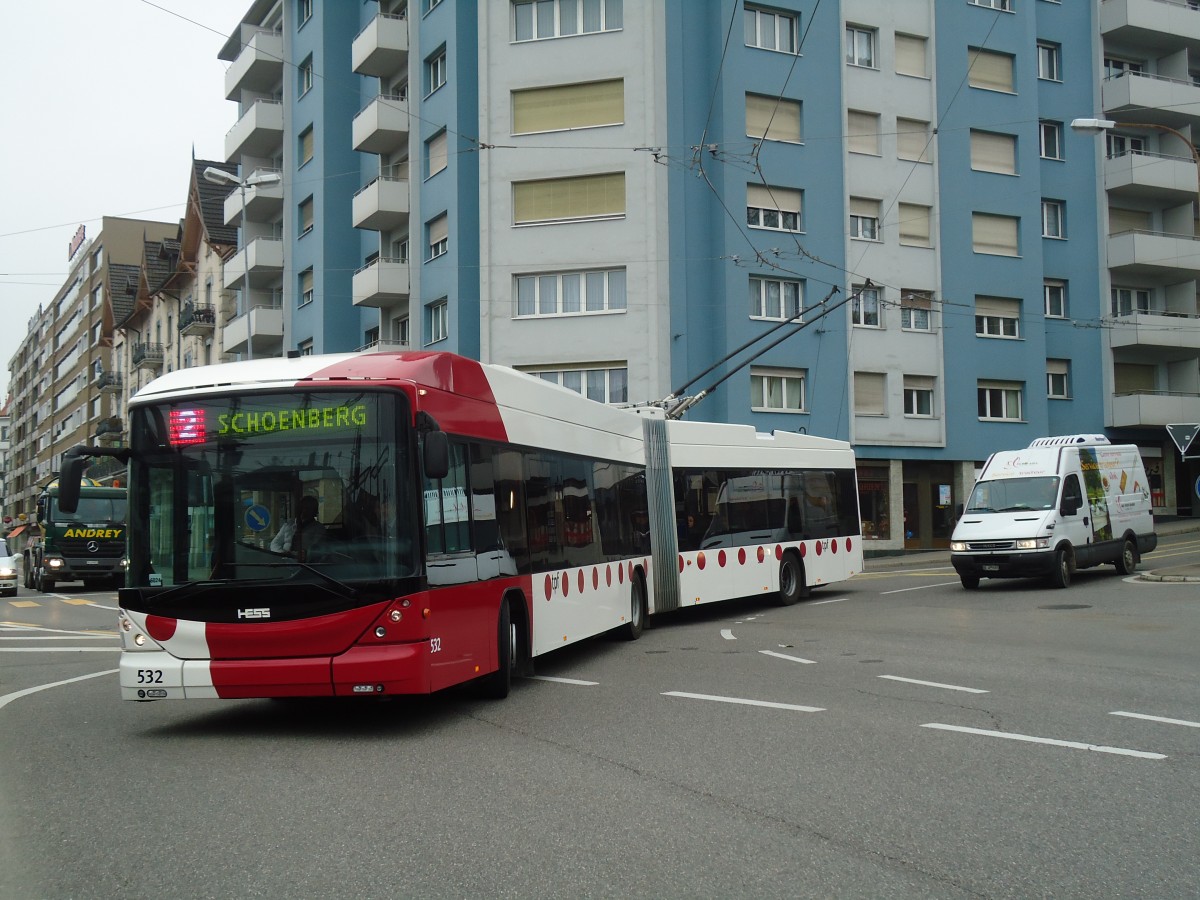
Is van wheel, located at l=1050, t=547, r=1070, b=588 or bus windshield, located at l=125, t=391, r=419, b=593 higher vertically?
bus windshield, located at l=125, t=391, r=419, b=593

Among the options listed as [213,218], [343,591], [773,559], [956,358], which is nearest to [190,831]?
[343,591]

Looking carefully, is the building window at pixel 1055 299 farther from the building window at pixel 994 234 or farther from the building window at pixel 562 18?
the building window at pixel 562 18

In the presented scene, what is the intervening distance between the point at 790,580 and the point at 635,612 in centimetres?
575

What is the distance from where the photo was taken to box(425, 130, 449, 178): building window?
36.6 metres

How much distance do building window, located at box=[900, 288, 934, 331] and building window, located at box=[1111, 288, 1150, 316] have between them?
888cm

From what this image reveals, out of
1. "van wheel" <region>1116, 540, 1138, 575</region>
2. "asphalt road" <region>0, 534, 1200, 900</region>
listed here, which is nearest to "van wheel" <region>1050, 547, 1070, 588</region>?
"van wheel" <region>1116, 540, 1138, 575</region>

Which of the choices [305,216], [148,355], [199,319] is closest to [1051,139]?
[305,216]

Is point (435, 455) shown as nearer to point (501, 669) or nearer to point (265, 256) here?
point (501, 669)

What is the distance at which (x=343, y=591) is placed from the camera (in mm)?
8609

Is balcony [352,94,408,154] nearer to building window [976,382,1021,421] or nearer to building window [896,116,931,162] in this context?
building window [896,116,931,162]

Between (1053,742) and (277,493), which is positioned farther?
(277,493)

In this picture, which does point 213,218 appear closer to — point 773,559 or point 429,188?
point 429,188

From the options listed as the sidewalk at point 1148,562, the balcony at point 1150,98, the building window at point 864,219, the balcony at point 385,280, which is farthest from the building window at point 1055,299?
the balcony at point 385,280

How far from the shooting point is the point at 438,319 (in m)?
36.9
